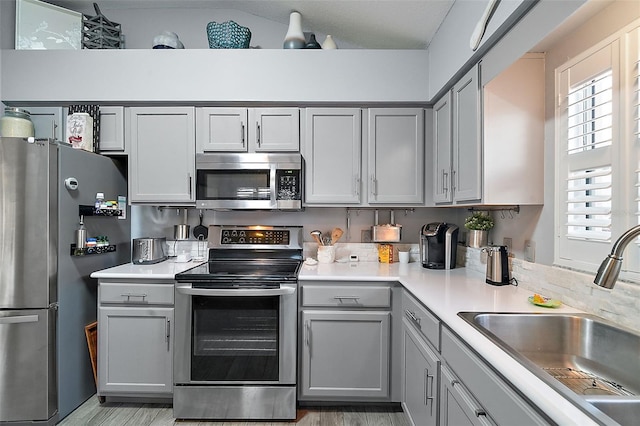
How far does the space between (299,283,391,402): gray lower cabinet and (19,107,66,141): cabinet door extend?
7.07 ft

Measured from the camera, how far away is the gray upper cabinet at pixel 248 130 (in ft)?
7.75

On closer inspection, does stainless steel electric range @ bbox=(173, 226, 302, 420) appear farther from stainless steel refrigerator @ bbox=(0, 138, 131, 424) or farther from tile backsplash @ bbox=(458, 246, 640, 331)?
tile backsplash @ bbox=(458, 246, 640, 331)

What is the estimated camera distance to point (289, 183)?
228 centimetres

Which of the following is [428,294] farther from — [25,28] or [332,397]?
[25,28]

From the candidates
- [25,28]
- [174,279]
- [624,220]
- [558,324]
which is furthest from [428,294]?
[25,28]

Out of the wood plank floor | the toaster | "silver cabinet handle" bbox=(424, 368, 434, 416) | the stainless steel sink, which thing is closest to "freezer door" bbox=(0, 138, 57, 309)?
the toaster

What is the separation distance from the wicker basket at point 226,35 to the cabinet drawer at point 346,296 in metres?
1.86

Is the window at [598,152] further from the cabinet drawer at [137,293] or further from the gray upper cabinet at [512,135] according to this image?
the cabinet drawer at [137,293]

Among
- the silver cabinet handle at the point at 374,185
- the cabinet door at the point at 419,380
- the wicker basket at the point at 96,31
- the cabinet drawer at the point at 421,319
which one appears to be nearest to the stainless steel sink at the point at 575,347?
the cabinet drawer at the point at 421,319

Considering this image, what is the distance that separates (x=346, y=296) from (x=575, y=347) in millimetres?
1147

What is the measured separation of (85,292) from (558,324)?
8.74 ft

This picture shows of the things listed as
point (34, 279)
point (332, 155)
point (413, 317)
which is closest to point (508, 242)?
point (413, 317)

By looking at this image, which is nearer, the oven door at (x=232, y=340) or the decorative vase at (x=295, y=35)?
the oven door at (x=232, y=340)

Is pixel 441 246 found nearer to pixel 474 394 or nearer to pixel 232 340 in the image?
pixel 474 394
